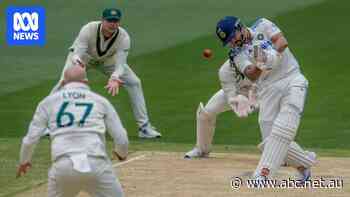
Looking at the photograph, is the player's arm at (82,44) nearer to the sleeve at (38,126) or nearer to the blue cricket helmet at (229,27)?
the blue cricket helmet at (229,27)

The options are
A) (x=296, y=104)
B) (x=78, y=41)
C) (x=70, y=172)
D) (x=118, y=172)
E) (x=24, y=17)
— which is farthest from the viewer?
(x=24, y=17)

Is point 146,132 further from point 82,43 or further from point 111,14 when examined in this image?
point 111,14

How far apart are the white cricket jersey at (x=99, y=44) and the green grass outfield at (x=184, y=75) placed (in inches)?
53.6

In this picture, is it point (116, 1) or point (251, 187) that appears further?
point (116, 1)

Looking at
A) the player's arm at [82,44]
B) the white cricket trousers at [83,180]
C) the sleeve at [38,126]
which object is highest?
the player's arm at [82,44]

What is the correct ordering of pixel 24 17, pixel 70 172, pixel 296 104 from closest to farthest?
pixel 70 172, pixel 296 104, pixel 24 17

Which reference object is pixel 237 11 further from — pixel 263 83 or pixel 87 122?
pixel 87 122

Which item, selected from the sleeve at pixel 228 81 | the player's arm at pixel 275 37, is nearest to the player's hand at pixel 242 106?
the sleeve at pixel 228 81

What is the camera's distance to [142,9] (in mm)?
27562

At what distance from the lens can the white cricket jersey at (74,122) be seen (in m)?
9.17

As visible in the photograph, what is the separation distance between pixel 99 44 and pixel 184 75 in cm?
641

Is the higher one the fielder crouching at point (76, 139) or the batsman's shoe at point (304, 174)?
the fielder crouching at point (76, 139)

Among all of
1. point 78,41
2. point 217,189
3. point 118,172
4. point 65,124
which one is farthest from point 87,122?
point 78,41

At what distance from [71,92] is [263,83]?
3499 millimetres
